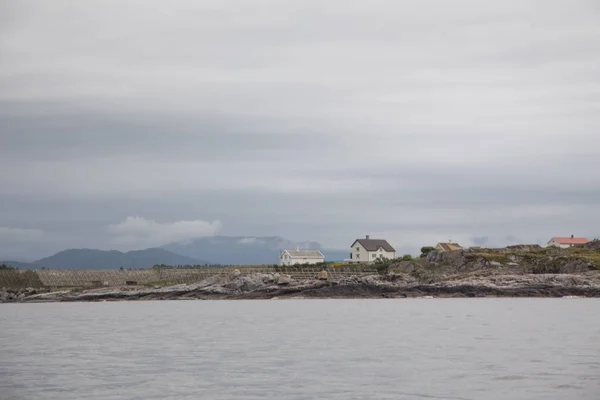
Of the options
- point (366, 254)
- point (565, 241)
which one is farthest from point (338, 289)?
point (565, 241)

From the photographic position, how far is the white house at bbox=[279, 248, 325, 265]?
178m

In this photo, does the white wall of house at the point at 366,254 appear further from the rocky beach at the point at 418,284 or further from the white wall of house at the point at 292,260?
the rocky beach at the point at 418,284

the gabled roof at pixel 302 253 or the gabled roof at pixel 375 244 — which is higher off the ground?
the gabled roof at pixel 375 244

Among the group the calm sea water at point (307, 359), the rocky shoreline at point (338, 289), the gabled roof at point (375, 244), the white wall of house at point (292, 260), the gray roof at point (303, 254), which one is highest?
the gabled roof at point (375, 244)

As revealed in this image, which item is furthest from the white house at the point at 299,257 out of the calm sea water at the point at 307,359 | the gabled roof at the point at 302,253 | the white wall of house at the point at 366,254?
the calm sea water at the point at 307,359

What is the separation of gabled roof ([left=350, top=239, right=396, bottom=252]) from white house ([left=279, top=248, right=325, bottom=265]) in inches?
379

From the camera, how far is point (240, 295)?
11056cm

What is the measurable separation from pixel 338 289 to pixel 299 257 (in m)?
70.1

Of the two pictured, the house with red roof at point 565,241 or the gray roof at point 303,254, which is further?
the house with red roof at point 565,241

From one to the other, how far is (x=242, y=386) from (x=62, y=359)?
12022 mm

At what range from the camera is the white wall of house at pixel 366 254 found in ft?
568

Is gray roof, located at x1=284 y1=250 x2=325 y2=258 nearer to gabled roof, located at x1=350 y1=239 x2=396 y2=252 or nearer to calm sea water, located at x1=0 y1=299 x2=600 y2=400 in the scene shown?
gabled roof, located at x1=350 y1=239 x2=396 y2=252

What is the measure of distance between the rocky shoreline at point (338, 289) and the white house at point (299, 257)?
57947 millimetres

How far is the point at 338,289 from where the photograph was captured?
109 m
